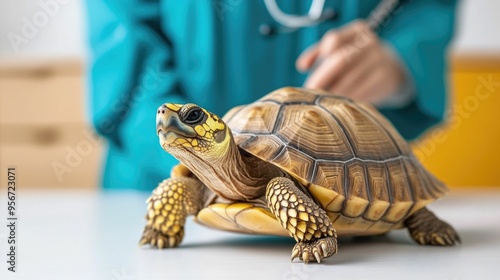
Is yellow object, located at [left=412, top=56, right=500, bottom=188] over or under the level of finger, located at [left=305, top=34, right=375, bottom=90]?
under

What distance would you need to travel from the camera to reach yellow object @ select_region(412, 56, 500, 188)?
2266 millimetres

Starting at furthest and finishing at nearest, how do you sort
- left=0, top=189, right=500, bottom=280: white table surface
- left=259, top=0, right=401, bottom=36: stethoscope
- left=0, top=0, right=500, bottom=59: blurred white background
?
1. left=0, top=0, right=500, bottom=59: blurred white background
2. left=259, top=0, right=401, bottom=36: stethoscope
3. left=0, top=189, right=500, bottom=280: white table surface

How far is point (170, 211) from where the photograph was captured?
2.65ft

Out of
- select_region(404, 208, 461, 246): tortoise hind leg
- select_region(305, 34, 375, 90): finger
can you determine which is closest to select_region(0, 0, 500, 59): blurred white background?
select_region(305, 34, 375, 90): finger

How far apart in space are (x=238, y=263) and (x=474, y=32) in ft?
6.04

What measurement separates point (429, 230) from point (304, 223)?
218mm

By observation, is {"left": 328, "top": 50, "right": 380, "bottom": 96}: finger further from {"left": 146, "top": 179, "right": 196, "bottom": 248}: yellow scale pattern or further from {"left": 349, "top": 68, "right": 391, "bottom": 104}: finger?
{"left": 146, "top": 179, "right": 196, "bottom": 248}: yellow scale pattern

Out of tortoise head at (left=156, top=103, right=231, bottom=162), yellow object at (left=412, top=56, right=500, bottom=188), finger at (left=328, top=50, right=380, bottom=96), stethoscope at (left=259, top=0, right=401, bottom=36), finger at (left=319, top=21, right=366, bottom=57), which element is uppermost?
stethoscope at (left=259, top=0, right=401, bottom=36)

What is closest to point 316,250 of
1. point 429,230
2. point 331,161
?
point 331,161

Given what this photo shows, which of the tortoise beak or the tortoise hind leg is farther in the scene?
the tortoise hind leg

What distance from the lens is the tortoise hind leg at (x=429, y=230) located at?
2.70 feet

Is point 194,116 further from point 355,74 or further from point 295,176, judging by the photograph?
point 355,74

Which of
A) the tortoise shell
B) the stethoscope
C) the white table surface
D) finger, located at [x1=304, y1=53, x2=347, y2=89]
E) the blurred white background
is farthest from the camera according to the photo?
the blurred white background

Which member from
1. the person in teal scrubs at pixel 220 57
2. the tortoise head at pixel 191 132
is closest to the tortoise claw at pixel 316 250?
the tortoise head at pixel 191 132
